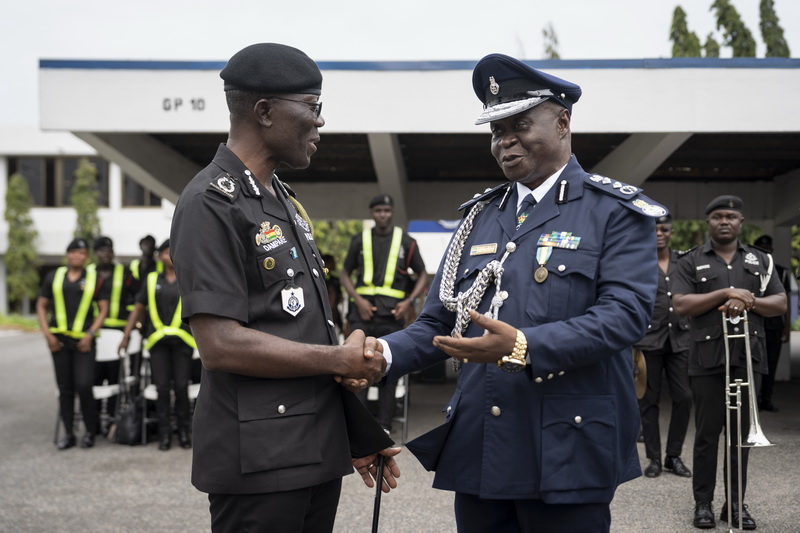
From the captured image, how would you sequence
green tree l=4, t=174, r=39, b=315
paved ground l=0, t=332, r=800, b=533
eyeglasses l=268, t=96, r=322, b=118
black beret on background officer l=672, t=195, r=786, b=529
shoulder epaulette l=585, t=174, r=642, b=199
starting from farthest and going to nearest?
green tree l=4, t=174, r=39, b=315
paved ground l=0, t=332, r=800, b=533
black beret on background officer l=672, t=195, r=786, b=529
shoulder epaulette l=585, t=174, r=642, b=199
eyeglasses l=268, t=96, r=322, b=118

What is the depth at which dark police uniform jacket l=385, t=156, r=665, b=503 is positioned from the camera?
2361 mm

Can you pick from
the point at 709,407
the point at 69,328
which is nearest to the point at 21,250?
the point at 69,328

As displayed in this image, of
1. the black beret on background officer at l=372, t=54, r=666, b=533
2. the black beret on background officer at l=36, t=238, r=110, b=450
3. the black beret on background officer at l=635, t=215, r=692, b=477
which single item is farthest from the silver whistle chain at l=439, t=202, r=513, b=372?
the black beret on background officer at l=36, t=238, r=110, b=450

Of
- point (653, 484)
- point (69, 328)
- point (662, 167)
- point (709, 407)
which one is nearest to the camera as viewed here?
point (709, 407)

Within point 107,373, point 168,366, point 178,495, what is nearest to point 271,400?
point 178,495

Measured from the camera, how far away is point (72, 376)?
825 cm

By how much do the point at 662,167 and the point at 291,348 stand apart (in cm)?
1093

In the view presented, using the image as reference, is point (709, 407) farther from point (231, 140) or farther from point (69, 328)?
point (69, 328)

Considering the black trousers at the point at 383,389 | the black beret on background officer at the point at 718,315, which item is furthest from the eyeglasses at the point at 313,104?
the black trousers at the point at 383,389

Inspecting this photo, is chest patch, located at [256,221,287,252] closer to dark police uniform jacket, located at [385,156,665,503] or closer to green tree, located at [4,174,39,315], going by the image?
dark police uniform jacket, located at [385,156,665,503]

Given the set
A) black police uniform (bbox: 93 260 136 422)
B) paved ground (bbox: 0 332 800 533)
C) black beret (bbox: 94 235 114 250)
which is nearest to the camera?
paved ground (bbox: 0 332 800 533)

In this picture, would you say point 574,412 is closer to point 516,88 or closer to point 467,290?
point 467,290

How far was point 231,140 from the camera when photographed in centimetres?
251

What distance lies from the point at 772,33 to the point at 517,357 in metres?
24.0
